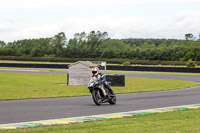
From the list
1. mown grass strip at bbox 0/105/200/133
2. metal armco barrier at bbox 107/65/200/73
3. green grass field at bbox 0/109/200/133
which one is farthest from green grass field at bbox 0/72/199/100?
metal armco barrier at bbox 107/65/200/73

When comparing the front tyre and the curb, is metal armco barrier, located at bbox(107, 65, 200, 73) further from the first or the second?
the curb

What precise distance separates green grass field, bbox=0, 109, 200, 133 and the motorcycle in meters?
3.76

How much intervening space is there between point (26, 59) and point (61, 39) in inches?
2677

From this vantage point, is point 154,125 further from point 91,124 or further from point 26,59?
point 26,59

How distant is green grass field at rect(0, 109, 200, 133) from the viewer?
8.98 metres

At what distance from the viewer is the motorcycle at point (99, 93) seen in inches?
597

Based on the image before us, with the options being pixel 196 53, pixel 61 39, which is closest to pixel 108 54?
pixel 196 53

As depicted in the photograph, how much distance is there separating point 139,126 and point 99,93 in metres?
6.02

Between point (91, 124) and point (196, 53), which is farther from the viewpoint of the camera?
point (196, 53)

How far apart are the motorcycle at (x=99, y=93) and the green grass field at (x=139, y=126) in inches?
148

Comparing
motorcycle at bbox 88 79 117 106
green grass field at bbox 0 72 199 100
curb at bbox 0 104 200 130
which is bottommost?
green grass field at bbox 0 72 199 100

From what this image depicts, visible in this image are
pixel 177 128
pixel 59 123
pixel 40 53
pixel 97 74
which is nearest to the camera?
pixel 177 128

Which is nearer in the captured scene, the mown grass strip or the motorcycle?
the mown grass strip

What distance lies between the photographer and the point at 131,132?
28.8 feet
